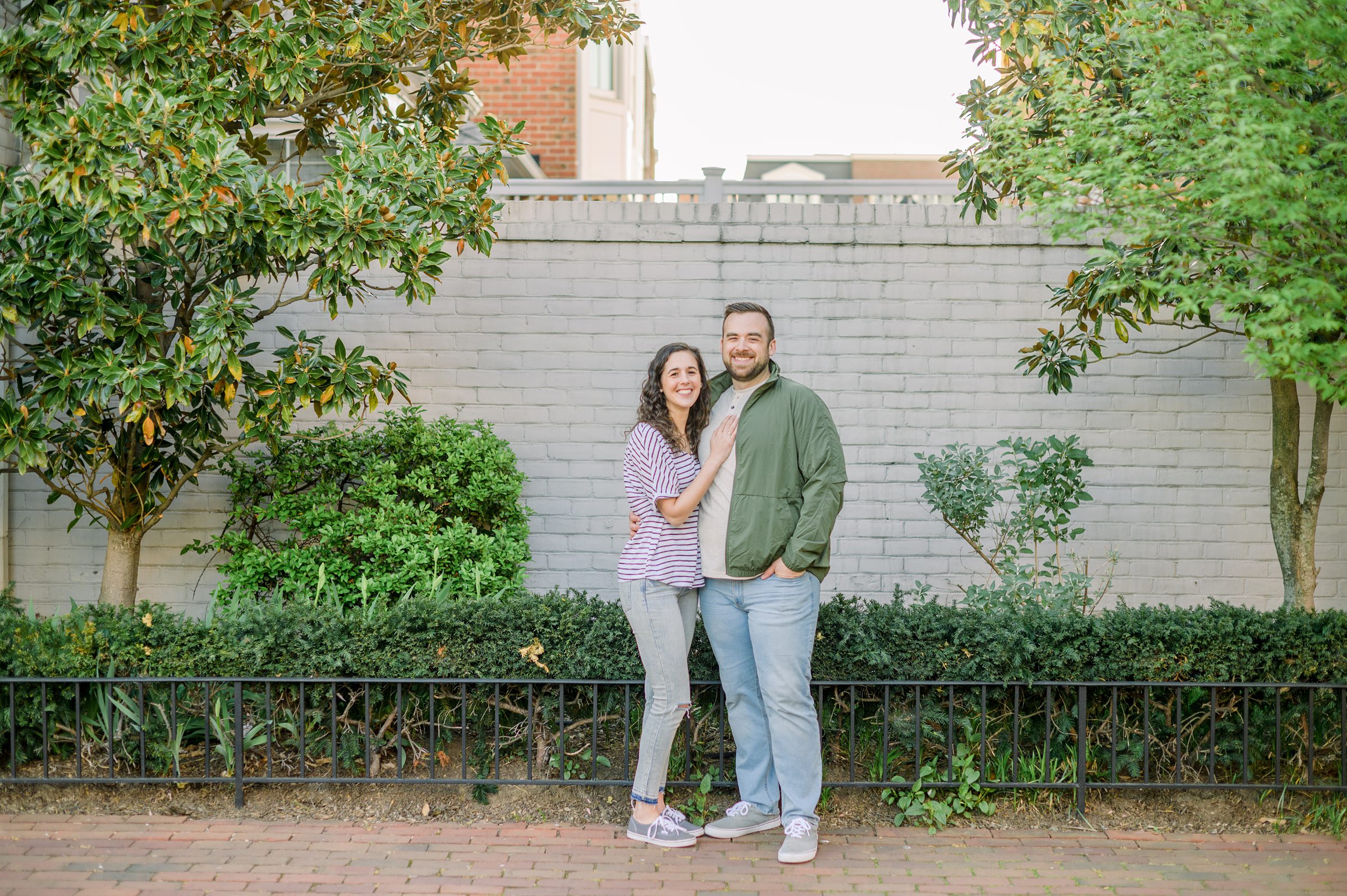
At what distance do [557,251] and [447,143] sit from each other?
1.27 m

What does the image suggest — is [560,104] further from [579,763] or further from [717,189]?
[579,763]

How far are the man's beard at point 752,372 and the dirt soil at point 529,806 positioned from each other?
177cm

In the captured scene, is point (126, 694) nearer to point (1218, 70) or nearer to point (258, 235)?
point (258, 235)

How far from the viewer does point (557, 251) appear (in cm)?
646

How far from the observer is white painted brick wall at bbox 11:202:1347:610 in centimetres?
640

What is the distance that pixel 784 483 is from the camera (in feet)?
12.8

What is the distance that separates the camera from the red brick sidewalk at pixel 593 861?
3678mm

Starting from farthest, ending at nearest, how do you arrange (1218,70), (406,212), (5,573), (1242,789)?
1. (5,573)
2. (406,212)
3. (1242,789)
4. (1218,70)

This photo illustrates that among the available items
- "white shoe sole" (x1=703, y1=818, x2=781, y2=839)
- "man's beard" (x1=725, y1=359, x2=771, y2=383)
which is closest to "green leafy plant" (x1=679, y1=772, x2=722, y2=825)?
"white shoe sole" (x1=703, y1=818, x2=781, y2=839)

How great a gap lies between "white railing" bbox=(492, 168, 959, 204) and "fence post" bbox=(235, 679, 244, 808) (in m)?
3.50

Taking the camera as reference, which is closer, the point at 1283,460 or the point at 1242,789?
the point at 1242,789

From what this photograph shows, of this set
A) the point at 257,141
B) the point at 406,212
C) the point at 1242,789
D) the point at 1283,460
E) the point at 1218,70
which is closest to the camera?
the point at 1218,70

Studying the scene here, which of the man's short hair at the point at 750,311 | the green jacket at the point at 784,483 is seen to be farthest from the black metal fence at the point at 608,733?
the man's short hair at the point at 750,311

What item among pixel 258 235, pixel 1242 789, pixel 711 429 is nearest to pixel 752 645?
pixel 711 429
